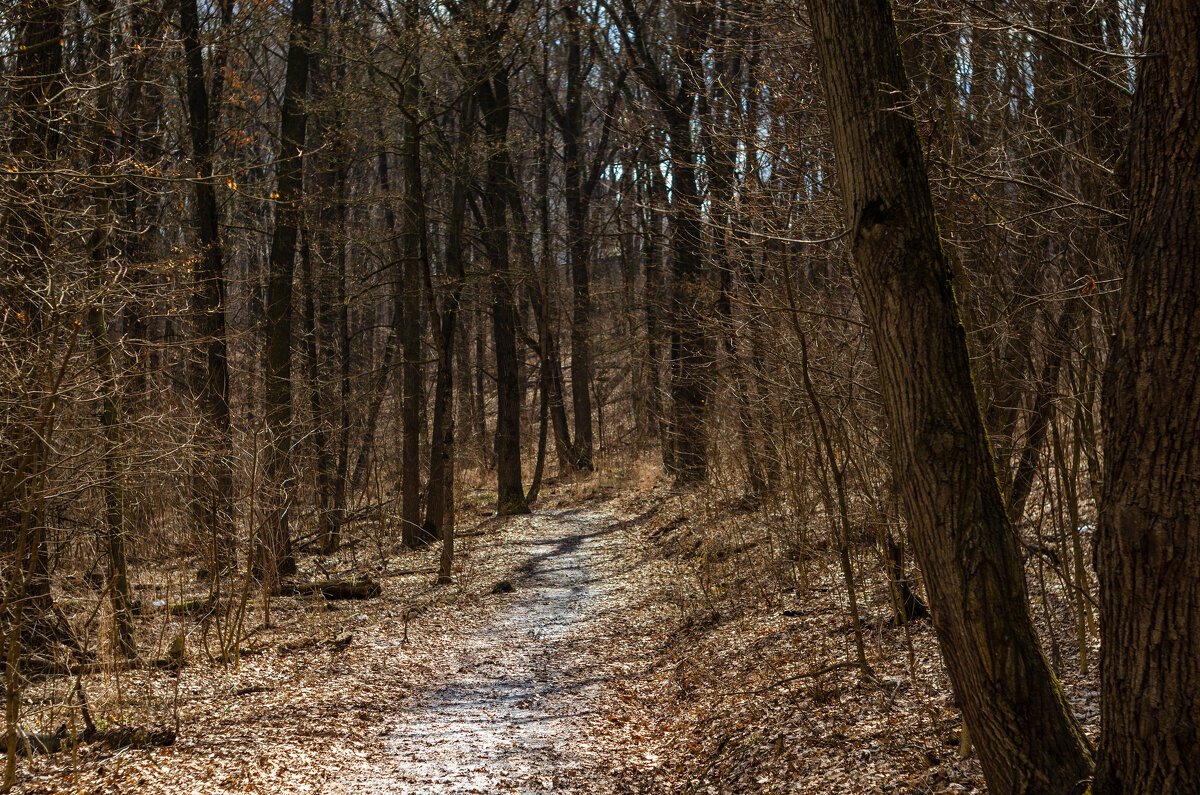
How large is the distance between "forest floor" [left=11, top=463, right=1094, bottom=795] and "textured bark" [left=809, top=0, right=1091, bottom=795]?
1.13 metres

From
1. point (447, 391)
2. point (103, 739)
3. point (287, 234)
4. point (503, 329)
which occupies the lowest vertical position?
point (103, 739)

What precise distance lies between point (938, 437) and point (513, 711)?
502 cm

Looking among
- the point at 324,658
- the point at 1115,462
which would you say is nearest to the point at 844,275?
the point at 1115,462

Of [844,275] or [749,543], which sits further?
[749,543]

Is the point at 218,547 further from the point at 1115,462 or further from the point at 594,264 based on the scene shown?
the point at 594,264

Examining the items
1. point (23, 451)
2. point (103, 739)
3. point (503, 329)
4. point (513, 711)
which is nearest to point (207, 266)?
point (503, 329)

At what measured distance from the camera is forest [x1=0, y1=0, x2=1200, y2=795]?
3.19 m

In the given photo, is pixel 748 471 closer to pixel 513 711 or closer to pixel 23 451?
pixel 513 711

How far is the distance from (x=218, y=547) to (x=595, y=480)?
15843 mm

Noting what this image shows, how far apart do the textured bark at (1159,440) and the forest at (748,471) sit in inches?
0.5

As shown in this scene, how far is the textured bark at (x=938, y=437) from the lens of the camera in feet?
10.7

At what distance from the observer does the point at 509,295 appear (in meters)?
19.3

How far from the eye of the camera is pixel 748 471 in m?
11.6

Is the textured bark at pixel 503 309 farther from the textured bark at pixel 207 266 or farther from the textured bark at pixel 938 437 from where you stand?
the textured bark at pixel 938 437
